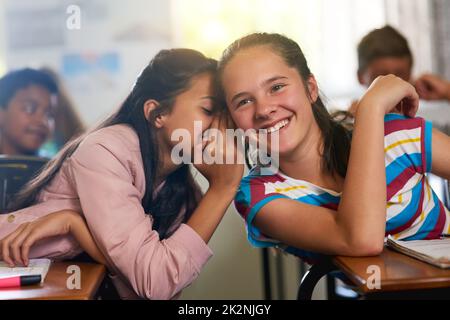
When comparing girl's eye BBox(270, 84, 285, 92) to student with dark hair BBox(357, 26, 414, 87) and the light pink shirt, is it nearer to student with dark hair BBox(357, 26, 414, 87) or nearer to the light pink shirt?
the light pink shirt

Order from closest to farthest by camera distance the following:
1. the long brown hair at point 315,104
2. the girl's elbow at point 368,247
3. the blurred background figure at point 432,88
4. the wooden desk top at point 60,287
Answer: the wooden desk top at point 60,287
the girl's elbow at point 368,247
the long brown hair at point 315,104
the blurred background figure at point 432,88

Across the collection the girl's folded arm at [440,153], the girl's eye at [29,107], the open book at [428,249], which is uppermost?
the girl's eye at [29,107]

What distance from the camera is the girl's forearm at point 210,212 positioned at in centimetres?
87

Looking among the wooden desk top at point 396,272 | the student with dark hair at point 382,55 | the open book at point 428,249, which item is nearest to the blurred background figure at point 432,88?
the student with dark hair at point 382,55

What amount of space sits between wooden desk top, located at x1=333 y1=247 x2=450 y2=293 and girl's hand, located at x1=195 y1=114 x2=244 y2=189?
0.68ft

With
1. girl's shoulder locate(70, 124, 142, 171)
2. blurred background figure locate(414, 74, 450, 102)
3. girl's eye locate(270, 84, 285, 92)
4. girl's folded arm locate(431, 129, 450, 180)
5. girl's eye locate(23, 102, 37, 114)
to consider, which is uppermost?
girl's eye locate(270, 84, 285, 92)

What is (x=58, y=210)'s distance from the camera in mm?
885

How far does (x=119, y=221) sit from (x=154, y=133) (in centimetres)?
16

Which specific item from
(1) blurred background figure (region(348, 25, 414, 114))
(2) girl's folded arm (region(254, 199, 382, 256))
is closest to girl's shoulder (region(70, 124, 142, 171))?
(2) girl's folded arm (region(254, 199, 382, 256))

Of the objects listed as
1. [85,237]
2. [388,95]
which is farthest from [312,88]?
[85,237]

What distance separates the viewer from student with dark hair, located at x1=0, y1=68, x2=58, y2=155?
0.98 meters

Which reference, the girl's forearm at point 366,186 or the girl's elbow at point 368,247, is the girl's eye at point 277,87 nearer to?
the girl's forearm at point 366,186

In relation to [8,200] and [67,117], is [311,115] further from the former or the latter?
[8,200]

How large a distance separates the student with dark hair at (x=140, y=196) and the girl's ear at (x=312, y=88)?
0.17 m
